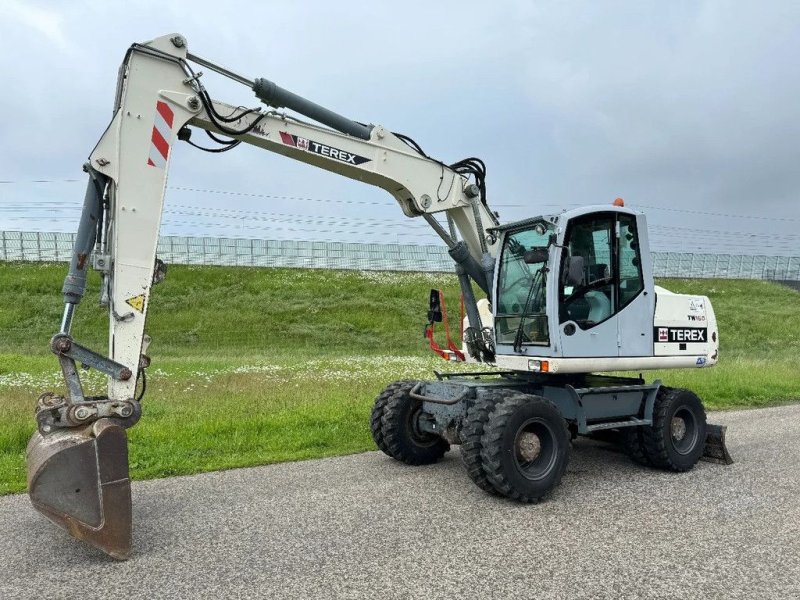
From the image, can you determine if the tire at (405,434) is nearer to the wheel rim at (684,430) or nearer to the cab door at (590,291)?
the cab door at (590,291)

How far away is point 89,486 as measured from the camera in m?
5.06

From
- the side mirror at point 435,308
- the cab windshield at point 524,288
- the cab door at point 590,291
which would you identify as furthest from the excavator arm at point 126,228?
the cab door at point 590,291

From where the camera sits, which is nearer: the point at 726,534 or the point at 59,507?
the point at 59,507

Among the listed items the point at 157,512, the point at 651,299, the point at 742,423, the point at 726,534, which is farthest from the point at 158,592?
the point at 742,423

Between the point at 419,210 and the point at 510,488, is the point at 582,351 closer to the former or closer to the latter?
the point at 510,488

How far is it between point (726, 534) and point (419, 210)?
448 centimetres

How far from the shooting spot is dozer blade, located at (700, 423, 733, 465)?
8516 mm

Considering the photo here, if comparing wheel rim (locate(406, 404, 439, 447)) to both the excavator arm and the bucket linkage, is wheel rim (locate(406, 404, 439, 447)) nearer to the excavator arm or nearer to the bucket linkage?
the excavator arm

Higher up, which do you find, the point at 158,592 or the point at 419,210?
the point at 419,210

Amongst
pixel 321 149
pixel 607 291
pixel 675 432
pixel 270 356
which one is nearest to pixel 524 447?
pixel 607 291

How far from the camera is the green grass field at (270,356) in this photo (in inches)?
361

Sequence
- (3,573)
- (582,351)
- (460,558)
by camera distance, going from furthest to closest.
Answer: (582,351) < (460,558) < (3,573)

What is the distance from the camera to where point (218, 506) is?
252 inches

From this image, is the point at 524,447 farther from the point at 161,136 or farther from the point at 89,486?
the point at 161,136
